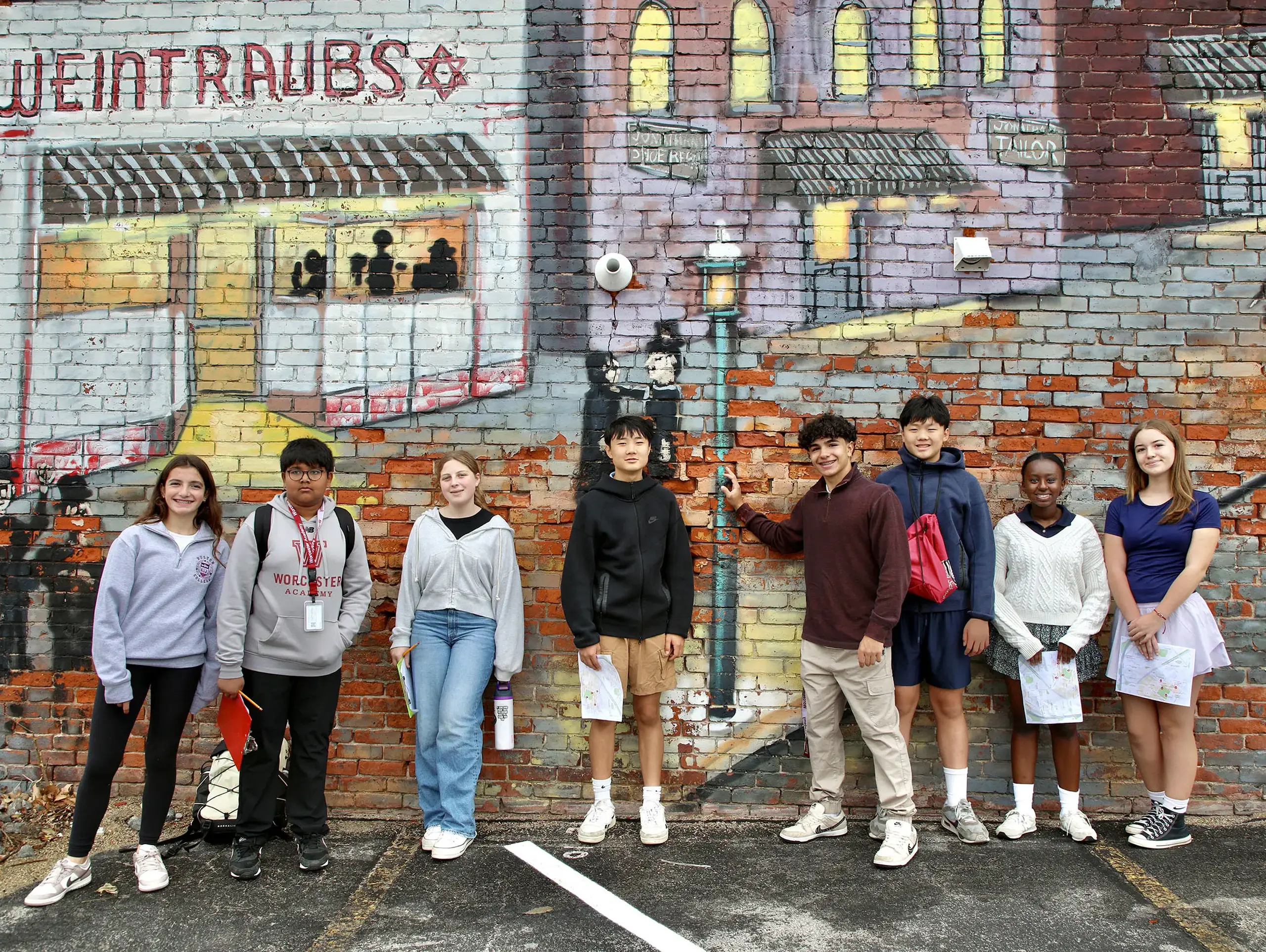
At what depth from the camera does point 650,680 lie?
421cm

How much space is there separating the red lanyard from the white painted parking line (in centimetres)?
159

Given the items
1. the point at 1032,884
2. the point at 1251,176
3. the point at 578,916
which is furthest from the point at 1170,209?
the point at 578,916

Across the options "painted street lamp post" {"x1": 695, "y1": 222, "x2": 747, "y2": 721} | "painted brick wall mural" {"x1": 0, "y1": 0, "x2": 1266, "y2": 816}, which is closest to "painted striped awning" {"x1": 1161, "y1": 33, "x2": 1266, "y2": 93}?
"painted brick wall mural" {"x1": 0, "y1": 0, "x2": 1266, "y2": 816}

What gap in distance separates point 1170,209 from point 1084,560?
2041 millimetres

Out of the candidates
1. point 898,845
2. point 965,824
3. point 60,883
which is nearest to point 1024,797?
point 965,824

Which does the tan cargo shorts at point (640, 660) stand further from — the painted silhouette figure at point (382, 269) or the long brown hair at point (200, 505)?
the painted silhouette figure at point (382, 269)

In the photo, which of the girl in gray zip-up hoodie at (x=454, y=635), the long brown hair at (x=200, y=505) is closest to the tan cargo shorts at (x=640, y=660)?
the girl in gray zip-up hoodie at (x=454, y=635)

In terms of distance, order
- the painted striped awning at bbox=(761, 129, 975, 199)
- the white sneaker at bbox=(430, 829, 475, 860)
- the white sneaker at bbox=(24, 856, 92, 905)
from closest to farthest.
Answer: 1. the white sneaker at bbox=(24, 856, 92, 905)
2. the white sneaker at bbox=(430, 829, 475, 860)
3. the painted striped awning at bbox=(761, 129, 975, 199)

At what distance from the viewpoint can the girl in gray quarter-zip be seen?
3680 mm

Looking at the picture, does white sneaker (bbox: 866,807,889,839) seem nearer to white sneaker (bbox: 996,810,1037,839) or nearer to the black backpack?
white sneaker (bbox: 996,810,1037,839)

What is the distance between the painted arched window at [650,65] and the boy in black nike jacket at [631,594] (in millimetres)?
1824

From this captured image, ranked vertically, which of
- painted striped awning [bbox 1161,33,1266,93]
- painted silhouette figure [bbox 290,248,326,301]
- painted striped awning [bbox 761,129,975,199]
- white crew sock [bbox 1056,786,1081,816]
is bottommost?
white crew sock [bbox 1056,786,1081,816]

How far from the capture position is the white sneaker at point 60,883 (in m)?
3.62

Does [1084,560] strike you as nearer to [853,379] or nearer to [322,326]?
[853,379]
